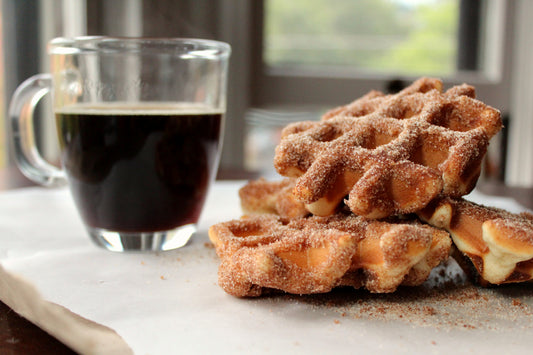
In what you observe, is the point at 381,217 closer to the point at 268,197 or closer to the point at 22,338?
the point at 268,197

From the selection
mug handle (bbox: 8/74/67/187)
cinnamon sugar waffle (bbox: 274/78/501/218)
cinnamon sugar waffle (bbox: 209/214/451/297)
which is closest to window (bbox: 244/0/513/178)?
mug handle (bbox: 8/74/67/187)

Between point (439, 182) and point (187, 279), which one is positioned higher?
point (439, 182)

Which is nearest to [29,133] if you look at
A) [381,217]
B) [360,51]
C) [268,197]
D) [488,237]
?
[268,197]

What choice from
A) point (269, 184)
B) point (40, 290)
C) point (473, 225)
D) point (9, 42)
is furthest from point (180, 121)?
point (9, 42)

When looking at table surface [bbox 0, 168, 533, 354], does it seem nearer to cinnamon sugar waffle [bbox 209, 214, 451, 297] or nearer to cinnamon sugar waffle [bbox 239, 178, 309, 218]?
cinnamon sugar waffle [bbox 209, 214, 451, 297]

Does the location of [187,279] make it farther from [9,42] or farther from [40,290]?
[9,42]

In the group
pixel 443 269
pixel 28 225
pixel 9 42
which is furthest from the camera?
pixel 9 42

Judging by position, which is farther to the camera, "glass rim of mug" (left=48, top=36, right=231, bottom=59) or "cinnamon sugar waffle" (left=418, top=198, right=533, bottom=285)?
"glass rim of mug" (left=48, top=36, right=231, bottom=59)
